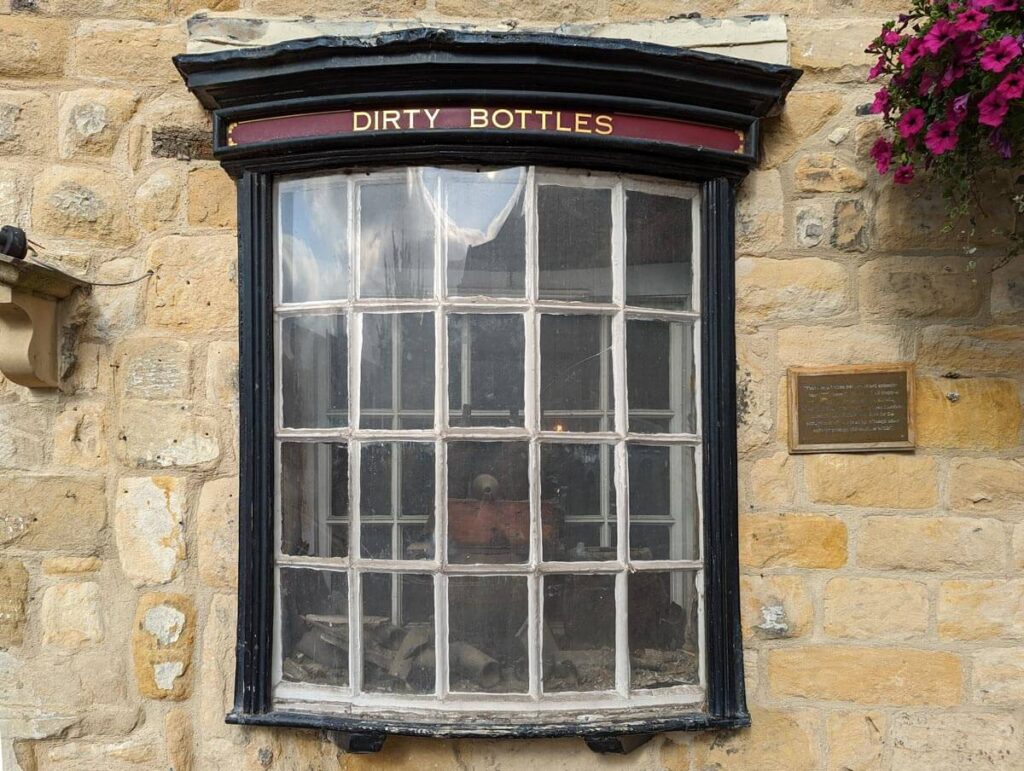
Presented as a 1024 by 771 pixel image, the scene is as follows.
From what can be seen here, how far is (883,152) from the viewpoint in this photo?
101 inches

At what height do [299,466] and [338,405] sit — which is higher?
[338,405]

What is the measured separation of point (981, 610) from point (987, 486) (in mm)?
387

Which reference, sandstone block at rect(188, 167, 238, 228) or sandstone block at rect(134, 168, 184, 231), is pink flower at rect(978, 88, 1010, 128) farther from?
sandstone block at rect(134, 168, 184, 231)

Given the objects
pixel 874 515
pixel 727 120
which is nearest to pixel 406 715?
pixel 874 515

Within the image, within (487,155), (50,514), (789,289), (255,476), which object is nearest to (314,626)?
(255,476)

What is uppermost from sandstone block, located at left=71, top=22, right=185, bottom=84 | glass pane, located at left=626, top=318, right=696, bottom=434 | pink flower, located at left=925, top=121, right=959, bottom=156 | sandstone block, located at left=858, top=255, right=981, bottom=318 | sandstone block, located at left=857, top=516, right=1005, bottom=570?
sandstone block, located at left=71, top=22, right=185, bottom=84

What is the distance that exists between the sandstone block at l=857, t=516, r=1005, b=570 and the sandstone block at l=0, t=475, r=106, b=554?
244 cm

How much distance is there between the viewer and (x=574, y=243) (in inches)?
111

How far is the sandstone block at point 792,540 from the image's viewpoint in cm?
279

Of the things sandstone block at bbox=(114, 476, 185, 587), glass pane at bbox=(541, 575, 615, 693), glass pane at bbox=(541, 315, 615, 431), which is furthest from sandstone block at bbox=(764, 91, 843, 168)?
sandstone block at bbox=(114, 476, 185, 587)

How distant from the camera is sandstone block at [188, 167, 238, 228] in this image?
9.37 feet

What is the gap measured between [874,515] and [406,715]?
1.59 metres

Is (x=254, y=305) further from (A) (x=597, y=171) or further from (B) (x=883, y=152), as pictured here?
(B) (x=883, y=152)

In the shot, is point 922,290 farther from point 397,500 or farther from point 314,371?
point 314,371
